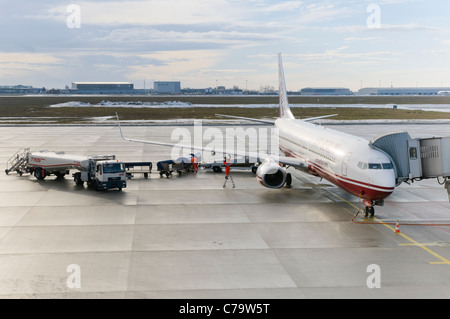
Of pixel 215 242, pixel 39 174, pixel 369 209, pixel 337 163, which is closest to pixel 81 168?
pixel 39 174

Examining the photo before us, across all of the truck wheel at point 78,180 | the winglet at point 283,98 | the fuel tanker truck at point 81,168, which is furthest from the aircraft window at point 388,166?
the winglet at point 283,98

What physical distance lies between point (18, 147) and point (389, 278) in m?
52.0

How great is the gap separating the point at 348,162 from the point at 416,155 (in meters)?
3.89

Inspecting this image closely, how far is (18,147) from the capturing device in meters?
58.5

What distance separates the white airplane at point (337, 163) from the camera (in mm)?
25594

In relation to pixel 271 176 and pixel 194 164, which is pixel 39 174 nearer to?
pixel 194 164

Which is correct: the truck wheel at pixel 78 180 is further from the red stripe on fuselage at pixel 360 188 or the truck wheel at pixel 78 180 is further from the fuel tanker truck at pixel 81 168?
the red stripe on fuselage at pixel 360 188

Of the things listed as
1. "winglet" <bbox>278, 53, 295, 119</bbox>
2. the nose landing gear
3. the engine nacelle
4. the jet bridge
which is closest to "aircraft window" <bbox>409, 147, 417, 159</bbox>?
the jet bridge

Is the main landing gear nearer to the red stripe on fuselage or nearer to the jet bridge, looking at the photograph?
the red stripe on fuselage

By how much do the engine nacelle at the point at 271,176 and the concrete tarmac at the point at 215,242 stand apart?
40.4 inches

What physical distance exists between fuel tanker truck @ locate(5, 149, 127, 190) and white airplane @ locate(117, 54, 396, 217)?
10010 millimetres
